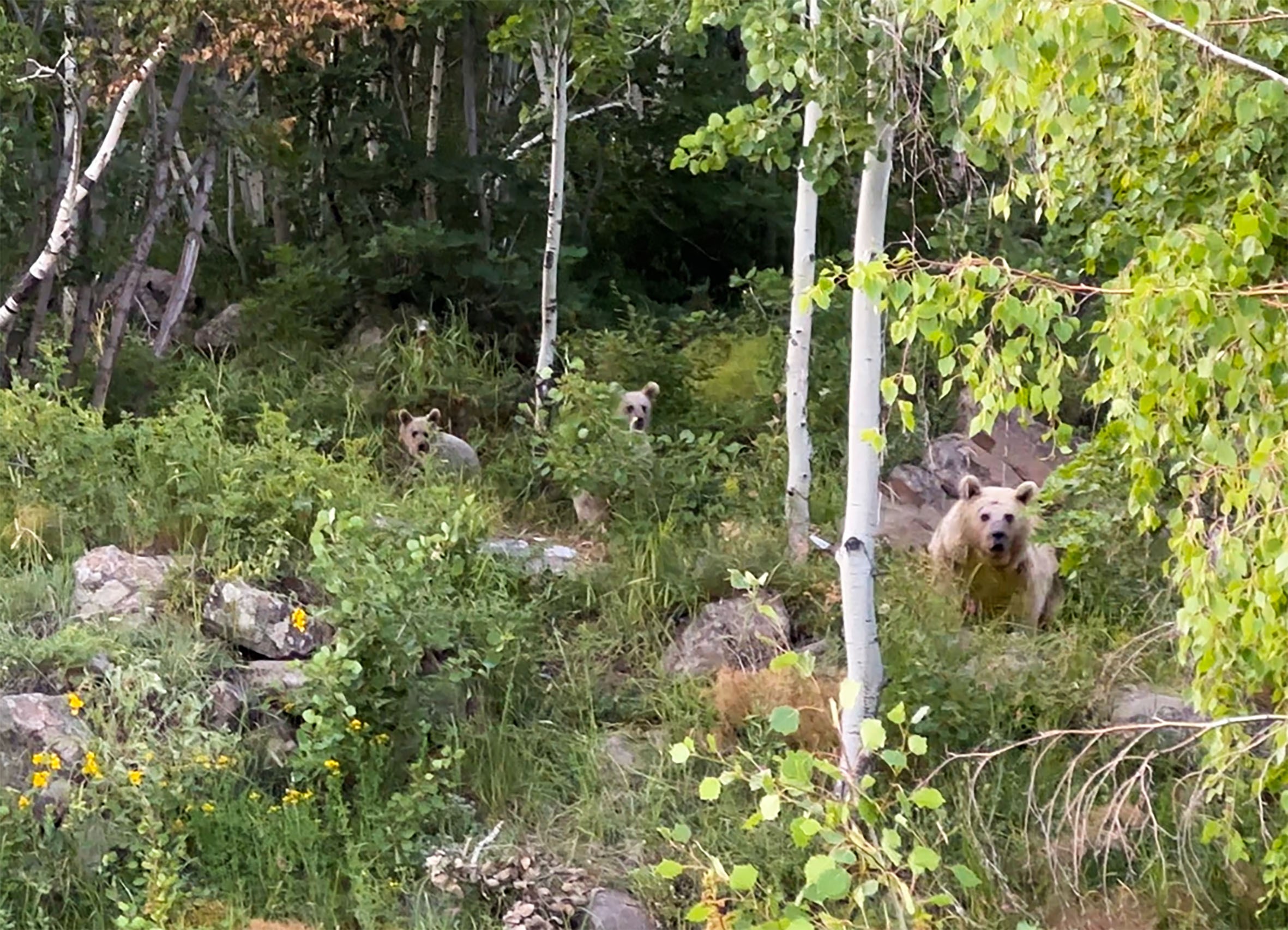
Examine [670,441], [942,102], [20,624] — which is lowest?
[20,624]

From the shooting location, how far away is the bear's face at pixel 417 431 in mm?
8352

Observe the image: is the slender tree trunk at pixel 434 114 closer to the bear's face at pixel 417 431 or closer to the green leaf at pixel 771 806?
the bear's face at pixel 417 431

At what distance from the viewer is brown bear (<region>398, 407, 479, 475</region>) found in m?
8.24

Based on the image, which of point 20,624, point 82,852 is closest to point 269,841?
point 82,852

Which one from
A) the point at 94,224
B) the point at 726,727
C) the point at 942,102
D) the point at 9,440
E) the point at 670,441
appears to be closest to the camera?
the point at 942,102

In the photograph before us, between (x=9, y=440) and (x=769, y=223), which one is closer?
(x=9, y=440)

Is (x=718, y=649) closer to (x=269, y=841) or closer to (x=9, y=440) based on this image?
(x=269, y=841)

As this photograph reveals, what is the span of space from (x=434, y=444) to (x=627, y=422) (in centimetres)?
124

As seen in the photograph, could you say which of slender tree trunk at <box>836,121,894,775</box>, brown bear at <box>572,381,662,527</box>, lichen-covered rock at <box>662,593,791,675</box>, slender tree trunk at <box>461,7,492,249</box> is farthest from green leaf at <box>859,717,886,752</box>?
slender tree trunk at <box>461,7,492,249</box>

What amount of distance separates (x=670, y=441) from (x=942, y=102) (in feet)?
11.2

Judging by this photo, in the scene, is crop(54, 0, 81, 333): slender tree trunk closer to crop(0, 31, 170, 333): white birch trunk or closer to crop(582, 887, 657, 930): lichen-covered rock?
crop(0, 31, 170, 333): white birch trunk

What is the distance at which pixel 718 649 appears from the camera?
6062 millimetres

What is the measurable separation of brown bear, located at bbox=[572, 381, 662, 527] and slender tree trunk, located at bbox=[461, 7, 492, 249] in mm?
2076

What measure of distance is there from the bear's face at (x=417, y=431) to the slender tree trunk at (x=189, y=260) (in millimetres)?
1708
